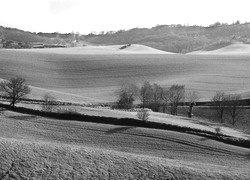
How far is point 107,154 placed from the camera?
20484mm

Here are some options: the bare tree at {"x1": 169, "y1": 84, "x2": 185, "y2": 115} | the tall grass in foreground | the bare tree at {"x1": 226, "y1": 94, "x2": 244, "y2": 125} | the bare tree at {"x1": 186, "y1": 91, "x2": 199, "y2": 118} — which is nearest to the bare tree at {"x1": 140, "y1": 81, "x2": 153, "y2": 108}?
the bare tree at {"x1": 169, "y1": 84, "x2": 185, "y2": 115}

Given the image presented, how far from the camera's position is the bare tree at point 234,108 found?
48578 millimetres

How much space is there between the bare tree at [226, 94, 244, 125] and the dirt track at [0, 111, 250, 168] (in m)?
22.6

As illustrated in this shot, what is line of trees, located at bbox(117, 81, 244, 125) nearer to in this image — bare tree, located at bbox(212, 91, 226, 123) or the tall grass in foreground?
bare tree, located at bbox(212, 91, 226, 123)

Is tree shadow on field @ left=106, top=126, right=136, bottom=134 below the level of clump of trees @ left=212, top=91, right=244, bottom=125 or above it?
above

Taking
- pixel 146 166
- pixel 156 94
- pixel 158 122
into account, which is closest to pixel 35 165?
pixel 146 166

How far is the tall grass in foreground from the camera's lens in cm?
1764

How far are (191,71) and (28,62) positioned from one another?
41913 millimetres

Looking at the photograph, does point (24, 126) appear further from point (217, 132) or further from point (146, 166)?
point (217, 132)

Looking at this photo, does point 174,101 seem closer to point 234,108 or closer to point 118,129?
point 234,108

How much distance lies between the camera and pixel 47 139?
25.4 meters

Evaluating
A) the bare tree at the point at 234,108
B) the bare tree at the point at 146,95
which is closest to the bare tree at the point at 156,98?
the bare tree at the point at 146,95

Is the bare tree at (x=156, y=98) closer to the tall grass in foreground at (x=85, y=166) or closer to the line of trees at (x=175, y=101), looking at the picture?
the line of trees at (x=175, y=101)

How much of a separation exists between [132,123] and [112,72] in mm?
49309
